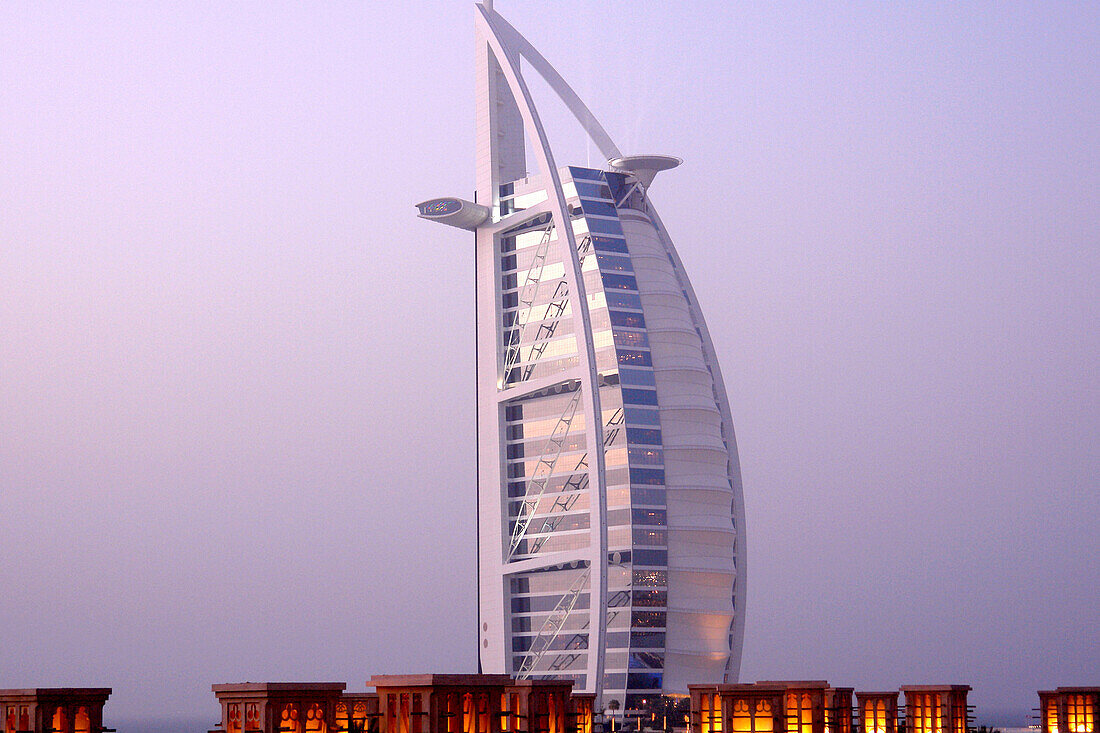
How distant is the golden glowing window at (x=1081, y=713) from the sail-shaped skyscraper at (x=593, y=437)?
46.2 metres

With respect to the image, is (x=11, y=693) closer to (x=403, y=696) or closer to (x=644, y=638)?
(x=403, y=696)

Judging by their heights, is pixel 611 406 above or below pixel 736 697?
above

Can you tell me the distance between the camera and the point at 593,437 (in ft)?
410

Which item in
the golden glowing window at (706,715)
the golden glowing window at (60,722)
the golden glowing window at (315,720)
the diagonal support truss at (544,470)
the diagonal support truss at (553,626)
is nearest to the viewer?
the golden glowing window at (315,720)

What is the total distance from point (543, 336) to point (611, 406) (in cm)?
899

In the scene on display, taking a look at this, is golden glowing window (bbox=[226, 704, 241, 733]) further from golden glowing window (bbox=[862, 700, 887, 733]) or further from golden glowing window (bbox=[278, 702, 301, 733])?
golden glowing window (bbox=[862, 700, 887, 733])

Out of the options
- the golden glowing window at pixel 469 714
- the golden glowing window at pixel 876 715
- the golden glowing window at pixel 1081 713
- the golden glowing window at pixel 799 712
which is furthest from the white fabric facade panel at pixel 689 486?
the golden glowing window at pixel 469 714

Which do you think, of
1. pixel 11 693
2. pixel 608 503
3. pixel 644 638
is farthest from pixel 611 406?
pixel 11 693

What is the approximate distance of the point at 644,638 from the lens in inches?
5064

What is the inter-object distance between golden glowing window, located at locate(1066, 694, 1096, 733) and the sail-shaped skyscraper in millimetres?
46200

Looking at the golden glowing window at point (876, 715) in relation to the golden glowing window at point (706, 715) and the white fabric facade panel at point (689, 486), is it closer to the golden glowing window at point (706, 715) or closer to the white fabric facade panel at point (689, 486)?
the golden glowing window at point (706, 715)

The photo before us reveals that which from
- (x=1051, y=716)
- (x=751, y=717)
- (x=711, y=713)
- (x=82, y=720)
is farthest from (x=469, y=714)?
(x=1051, y=716)

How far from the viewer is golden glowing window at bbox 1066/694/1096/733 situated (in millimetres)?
81875

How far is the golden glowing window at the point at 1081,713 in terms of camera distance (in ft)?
269
